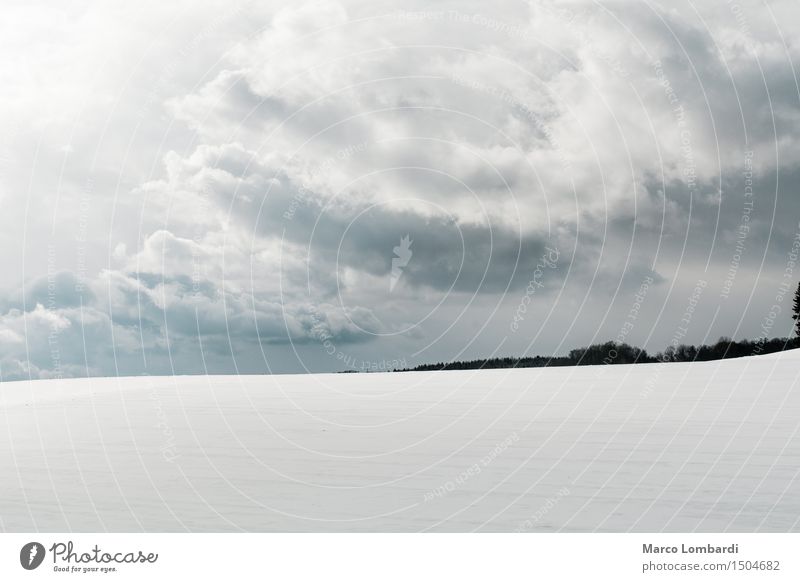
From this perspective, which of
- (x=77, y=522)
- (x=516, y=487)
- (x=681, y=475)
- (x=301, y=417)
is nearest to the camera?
(x=77, y=522)

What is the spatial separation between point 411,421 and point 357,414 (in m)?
2.24

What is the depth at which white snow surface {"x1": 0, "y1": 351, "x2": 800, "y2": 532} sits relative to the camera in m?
8.25


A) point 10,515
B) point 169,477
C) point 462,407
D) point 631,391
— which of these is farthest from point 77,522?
point 631,391

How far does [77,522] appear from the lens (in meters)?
8.39

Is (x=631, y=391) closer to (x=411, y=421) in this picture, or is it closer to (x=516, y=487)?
(x=411, y=421)
